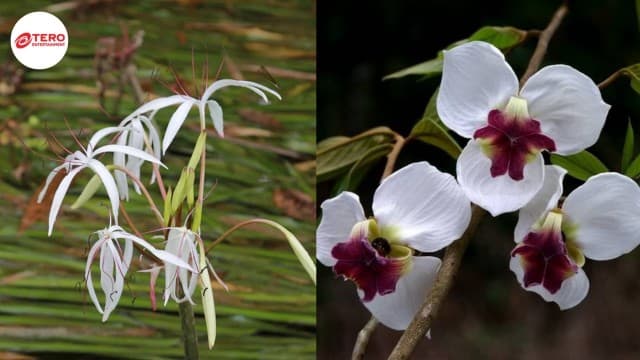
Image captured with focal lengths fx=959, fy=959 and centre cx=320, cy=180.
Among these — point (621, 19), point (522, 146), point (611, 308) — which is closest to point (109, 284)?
point (522, 146)

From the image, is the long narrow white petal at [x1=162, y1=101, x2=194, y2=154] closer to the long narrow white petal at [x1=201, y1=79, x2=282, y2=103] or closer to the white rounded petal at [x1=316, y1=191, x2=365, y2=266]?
the long narrow white petal at [x1=201, y1=79, x2=282, y2=103]

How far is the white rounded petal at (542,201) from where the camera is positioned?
21.1 inches

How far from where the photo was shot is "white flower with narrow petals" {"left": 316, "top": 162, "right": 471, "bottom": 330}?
54 cm

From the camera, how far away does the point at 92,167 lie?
24.1 inches

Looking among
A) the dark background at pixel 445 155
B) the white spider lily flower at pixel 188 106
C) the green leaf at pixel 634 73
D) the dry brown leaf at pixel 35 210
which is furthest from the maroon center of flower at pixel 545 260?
the dark background at pixel 445 155

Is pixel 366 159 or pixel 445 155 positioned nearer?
pixel 366 159

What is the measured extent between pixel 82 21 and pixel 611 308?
122 cm

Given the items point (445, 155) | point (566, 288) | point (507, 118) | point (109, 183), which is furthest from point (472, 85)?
point (445, 155)

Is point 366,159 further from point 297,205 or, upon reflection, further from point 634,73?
point 634,73

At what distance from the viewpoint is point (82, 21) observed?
658 millimetres

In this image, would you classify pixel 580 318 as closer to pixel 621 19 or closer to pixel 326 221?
pixel 621 19

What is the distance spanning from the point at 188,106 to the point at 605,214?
0.28 m

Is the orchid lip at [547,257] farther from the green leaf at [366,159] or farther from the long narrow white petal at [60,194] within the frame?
the long narrow white petal at [60,194]

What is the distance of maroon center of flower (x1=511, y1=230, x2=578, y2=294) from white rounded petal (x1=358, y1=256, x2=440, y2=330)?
0.05 m
